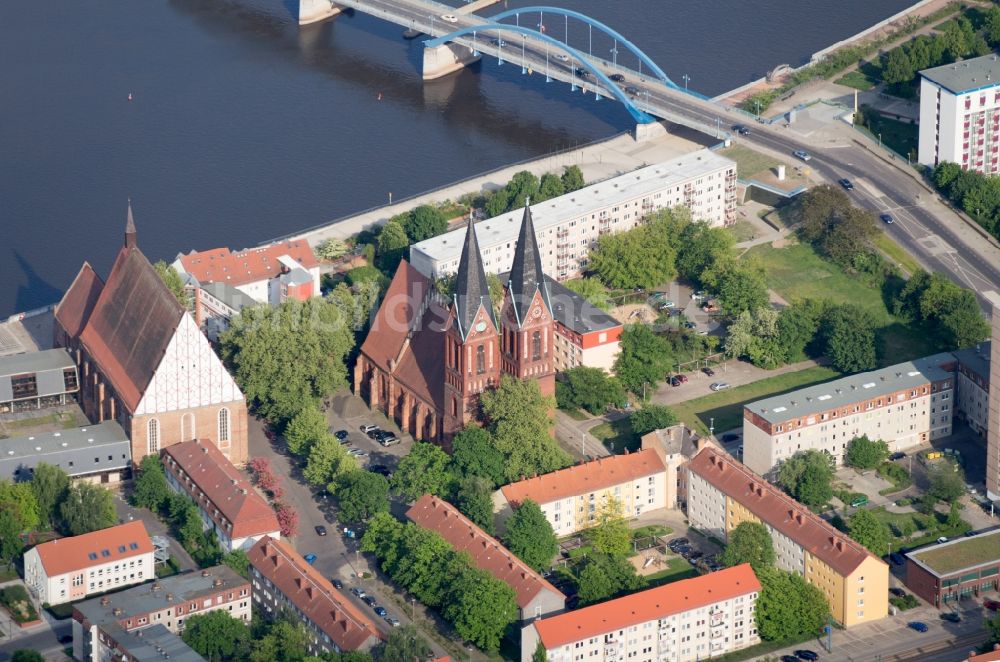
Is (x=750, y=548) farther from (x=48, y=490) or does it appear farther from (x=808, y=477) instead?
(x=48, y=490)

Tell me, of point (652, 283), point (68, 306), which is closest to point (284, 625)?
point (68, 306)

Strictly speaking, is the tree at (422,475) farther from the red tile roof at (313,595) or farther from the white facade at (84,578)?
the white facade at (84,578)

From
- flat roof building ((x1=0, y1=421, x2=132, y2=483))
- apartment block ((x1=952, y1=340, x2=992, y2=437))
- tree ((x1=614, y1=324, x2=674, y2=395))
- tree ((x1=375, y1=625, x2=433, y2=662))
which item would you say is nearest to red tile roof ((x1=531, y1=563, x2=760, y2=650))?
tree ((x1=375, y1=625, x2=433, y2=662))

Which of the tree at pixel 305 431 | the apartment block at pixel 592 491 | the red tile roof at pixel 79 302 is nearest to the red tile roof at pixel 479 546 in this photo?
the apartment block at pixel 592 491

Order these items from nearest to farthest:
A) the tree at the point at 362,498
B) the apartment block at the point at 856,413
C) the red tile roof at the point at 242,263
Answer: the tree at the point at 362,498 < the apartment block at the point at 856,413 < the red tile roof at the point at 242,263

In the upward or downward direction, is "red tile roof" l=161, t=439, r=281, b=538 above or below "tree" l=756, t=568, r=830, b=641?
above

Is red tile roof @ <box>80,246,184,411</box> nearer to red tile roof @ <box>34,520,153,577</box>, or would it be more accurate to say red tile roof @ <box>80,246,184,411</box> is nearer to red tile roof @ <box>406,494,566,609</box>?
red tile roof @ <box>34,520,153,577</box>

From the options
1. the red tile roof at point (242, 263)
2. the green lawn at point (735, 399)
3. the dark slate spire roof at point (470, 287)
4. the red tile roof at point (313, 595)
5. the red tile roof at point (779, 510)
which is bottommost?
the green lawn at point (735, 399)

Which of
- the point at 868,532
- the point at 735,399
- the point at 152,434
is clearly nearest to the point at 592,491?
the point at 868,532
